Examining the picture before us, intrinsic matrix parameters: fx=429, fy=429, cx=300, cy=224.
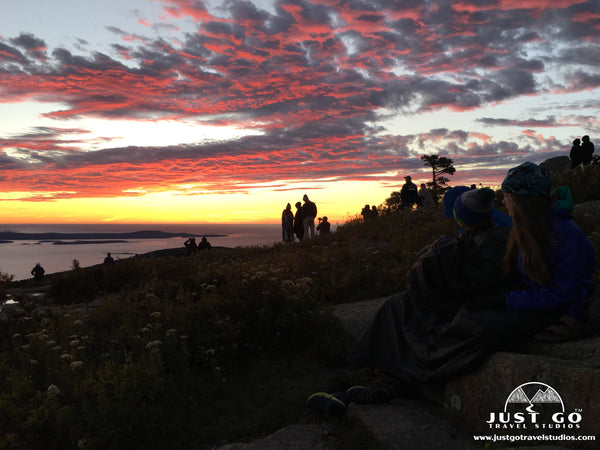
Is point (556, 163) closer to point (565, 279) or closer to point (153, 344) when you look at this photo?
point (565, 279)

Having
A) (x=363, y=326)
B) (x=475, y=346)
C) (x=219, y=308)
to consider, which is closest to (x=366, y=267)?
(x=363, y=326)

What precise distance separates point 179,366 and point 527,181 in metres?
3.91

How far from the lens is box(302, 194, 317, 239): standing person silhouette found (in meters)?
21.7

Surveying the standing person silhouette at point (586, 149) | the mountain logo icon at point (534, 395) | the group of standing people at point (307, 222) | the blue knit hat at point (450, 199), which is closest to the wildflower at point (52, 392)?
the mountain logo icon at point (534, 395)

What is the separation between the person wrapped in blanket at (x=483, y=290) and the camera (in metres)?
→ 3.47

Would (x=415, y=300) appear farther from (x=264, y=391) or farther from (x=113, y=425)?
(x=113, y=425)

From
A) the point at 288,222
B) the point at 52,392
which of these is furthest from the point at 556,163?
the point at 52,392

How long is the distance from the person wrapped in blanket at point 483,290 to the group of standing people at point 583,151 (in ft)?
71.5

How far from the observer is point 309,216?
856 inches

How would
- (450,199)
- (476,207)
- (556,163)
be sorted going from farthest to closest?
(556,163)
(450,199)
(476,207)

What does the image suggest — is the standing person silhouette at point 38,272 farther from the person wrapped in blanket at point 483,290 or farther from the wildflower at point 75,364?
the person wrapped in blanket at point 483,290

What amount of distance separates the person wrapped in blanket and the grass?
0.94 meters

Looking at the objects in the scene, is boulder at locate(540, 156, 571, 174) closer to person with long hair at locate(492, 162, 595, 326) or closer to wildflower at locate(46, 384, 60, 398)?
person with long hair at locate(492, 162, 595, 326)

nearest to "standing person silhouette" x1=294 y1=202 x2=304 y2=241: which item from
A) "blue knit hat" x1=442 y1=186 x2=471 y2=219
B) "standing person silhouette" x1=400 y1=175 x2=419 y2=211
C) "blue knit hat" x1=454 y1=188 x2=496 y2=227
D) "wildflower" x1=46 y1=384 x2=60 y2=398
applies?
"standing person silhouette" x1=400 y1=175 x2=419 y2=211
